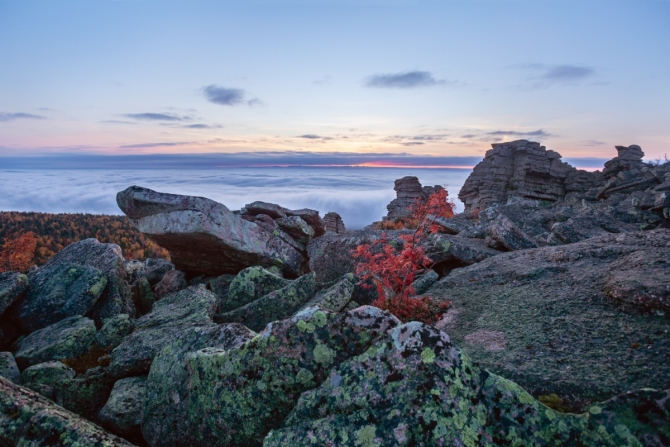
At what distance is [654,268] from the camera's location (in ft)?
26.9

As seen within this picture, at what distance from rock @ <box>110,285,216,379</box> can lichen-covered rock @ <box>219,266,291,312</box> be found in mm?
597

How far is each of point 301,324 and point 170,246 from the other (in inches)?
441

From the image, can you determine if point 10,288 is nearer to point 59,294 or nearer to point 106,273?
point 59,294

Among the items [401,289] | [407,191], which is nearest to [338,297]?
[401,289]

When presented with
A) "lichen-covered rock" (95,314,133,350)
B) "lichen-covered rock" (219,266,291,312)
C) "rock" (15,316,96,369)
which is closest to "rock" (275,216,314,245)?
"lichen-covered rock" (219,266,291,312)

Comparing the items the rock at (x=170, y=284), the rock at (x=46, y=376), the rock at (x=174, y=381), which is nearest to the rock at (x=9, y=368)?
the rock at (x=46, y=376)

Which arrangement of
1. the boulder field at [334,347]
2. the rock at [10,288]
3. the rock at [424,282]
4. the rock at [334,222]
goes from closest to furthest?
the boulder field at [334,347]
the rock at [10,288]
the rock at [424,282]
the rock at [334,222]

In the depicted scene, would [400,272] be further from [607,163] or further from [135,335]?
[607,163]

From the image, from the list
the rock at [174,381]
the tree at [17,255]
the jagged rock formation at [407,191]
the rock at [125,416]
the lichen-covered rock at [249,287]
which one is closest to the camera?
the rock at [174,381]

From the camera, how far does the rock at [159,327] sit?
28.4 ft

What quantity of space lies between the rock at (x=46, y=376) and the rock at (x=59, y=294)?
4.10 m

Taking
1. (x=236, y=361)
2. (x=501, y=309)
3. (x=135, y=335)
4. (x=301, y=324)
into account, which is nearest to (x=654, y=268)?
(x=501, y=309)

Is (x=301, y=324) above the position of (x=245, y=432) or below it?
above

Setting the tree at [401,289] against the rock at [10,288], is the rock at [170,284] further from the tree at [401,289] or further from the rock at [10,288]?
the tree at [401,289]
